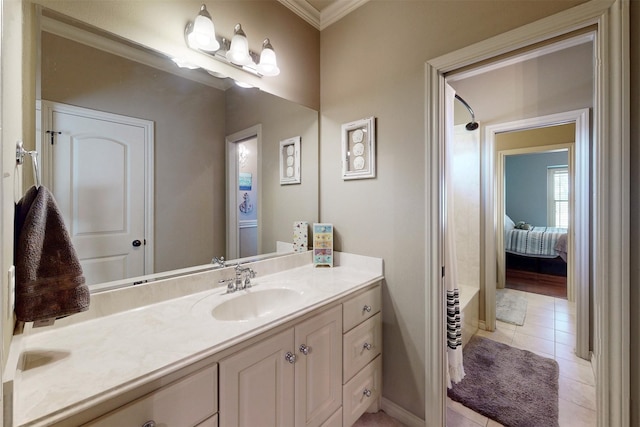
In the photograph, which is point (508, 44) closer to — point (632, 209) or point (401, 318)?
point (632, 209)

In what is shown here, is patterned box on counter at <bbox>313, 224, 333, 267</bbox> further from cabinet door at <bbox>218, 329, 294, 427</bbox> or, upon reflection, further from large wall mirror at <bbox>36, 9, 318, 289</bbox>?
cabinet door at <bbox>218, 329, 294, 427</bbox>

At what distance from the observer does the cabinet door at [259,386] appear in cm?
90

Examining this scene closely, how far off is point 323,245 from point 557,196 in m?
6.18

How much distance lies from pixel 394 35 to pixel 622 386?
195 centimetres

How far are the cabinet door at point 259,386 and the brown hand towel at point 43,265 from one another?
495 millimetres

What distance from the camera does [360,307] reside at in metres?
1.48

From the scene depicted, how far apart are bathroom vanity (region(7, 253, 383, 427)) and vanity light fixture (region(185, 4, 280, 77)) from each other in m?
1.15

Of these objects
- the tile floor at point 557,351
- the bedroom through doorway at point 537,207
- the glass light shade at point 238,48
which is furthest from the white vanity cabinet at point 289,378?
the bedroom through doorway at point 537,207

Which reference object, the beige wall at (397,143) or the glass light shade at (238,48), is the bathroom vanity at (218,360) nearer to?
the beige wall at (397,143)

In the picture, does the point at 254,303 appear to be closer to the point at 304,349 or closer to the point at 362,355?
the point at 304,349

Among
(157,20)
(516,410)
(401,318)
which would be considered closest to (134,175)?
(157,20)

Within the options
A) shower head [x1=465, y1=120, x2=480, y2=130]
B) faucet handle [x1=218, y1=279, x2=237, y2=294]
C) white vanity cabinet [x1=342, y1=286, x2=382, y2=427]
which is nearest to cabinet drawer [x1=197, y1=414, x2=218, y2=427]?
faucet handle [x1=218, y1=279, x2=237, y2=294]

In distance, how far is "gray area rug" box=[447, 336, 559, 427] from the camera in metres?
1.65

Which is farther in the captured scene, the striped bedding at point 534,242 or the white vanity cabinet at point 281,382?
the striped bedding at point 534,242
